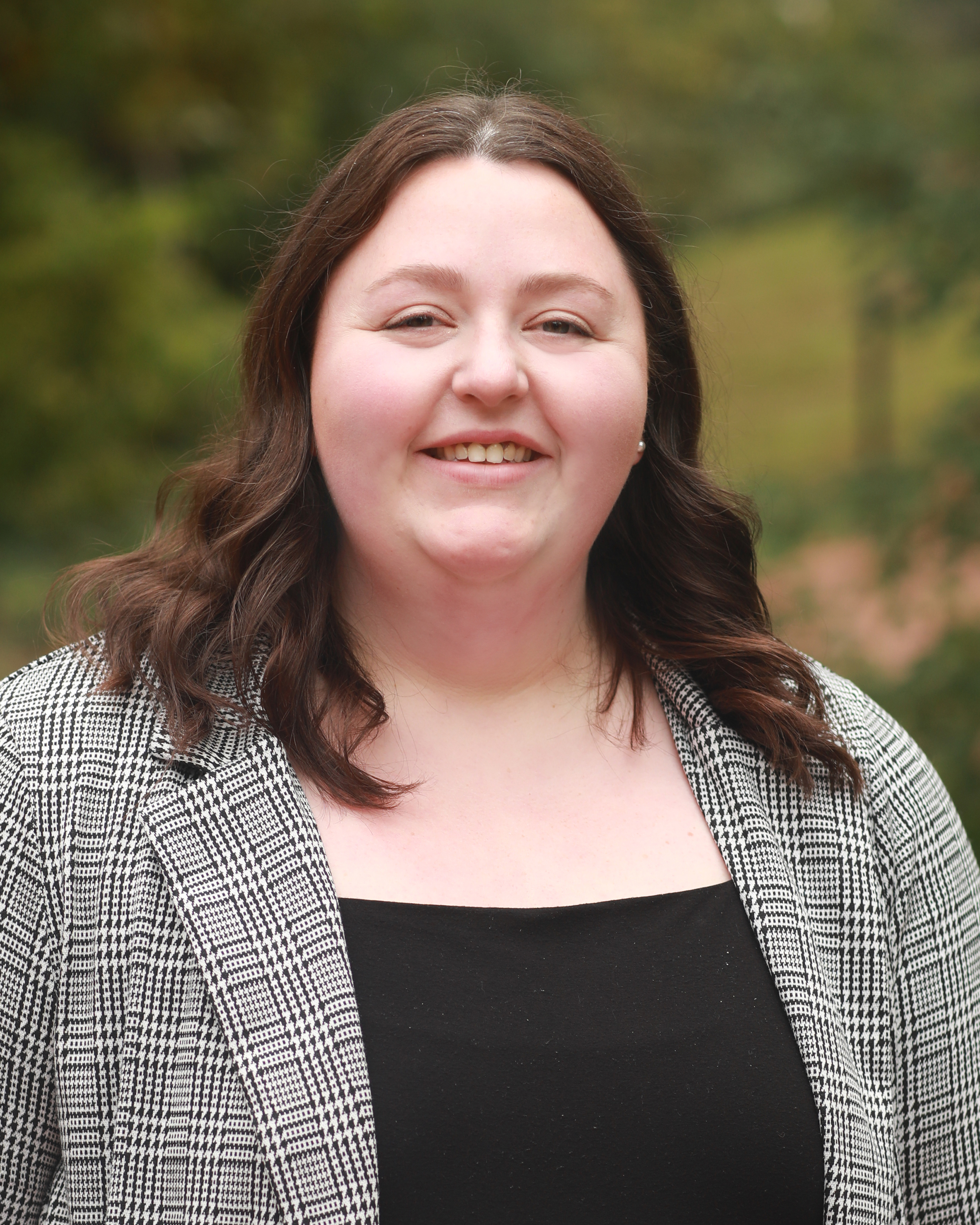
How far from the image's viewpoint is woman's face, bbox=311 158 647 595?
65.7 inches

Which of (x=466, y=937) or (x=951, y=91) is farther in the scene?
(x=951, y=91)

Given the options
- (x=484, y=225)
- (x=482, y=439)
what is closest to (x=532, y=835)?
(x=482, y=439)

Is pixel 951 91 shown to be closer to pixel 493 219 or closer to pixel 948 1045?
pixel 493 219

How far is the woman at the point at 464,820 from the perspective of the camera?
150 cm

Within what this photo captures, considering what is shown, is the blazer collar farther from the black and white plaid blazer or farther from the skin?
the skin

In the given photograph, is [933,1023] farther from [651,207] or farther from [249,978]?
[651,207]

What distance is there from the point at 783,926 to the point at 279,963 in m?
0.67

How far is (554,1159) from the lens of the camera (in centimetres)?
150

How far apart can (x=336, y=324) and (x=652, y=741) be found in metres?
0.76

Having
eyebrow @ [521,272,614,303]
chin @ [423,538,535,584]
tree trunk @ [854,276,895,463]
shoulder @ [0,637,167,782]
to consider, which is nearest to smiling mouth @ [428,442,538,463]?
chin @ [423,538,535,584]

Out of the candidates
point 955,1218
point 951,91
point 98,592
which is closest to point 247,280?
point 951,91

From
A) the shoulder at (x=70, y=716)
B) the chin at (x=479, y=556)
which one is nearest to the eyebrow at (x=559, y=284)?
the chin at (x=479, y=556)

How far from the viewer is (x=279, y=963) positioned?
1.51 m

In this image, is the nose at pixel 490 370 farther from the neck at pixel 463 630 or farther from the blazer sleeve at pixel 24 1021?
the blazer sleeve at pixel 24 1021
